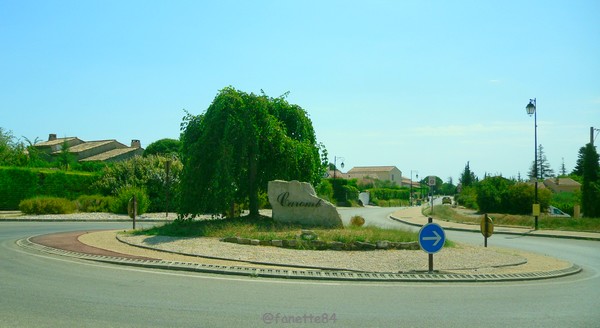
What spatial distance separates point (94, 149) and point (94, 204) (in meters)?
52.7

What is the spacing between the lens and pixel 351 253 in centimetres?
1402

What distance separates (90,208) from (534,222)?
26.3 metres

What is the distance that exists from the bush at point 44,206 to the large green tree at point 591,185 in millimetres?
33502

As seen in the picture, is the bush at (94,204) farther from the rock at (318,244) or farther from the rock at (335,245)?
the rock at (335,245)

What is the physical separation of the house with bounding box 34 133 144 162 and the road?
6659 centimetres

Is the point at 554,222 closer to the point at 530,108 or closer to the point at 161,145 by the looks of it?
the point at 530,108

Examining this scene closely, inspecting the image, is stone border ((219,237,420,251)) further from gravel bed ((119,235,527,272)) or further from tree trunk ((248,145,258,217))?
tree trunk ((248,145,258,217))

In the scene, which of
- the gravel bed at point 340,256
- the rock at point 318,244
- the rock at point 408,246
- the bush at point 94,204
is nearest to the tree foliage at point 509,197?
the gravel bed at point 340,256

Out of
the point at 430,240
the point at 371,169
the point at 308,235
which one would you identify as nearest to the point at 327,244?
the point at 308,235

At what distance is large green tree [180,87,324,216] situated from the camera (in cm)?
1853

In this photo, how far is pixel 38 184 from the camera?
32.3m

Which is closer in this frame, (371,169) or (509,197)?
(509,197)

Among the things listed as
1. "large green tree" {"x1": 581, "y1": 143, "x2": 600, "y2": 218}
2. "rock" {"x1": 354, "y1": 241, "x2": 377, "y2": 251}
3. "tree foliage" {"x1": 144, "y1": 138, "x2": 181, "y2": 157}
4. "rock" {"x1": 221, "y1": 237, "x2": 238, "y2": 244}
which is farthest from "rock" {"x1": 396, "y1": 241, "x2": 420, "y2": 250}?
"tree foliage" {"x1": 144, "y1": 138, "x2": 181, "y2": 157}

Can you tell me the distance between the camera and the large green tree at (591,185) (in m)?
36.4
